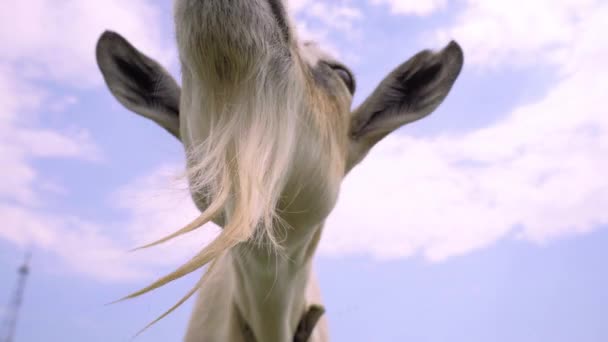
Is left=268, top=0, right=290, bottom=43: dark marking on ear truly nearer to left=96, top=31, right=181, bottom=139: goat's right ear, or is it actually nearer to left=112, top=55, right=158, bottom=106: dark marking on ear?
left=96, top=31, right=181, bottom=139: goat's right ear

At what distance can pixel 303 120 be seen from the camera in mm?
2572

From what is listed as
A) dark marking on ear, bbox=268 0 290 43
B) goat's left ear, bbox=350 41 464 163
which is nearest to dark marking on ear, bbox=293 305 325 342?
goat's left ear, bbox=350 41 464 163

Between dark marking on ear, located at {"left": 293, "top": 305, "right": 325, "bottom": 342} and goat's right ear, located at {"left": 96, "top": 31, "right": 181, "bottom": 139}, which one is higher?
goat's right ear, located at {"left": 96, "top": 31, "right": 181, "bottom": 139}

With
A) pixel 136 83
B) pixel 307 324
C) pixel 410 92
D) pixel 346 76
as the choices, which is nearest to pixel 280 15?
pixel 346 76

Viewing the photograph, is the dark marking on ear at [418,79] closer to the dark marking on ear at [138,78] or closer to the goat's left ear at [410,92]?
the goat's left ear at [410,92]

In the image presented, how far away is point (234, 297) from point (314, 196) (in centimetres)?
120

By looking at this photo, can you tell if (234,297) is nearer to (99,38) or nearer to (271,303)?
(271,303)

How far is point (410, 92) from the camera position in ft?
11.7

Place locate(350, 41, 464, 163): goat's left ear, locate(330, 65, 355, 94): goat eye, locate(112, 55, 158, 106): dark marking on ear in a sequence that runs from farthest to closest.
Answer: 1. locate(112, 55, 158, 106): dark marking on ear
2. locate(350, 41, 464, 163): goat's left ear
3. locate(330, 65, 355, 94): goat eye

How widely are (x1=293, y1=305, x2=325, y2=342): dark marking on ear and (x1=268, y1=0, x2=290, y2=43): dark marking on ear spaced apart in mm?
2021

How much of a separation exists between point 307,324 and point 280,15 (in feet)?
7.13

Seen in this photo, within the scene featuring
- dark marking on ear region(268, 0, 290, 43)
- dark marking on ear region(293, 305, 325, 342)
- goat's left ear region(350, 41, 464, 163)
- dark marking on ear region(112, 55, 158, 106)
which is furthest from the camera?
dark marking on ear region(293, 305, 325, 342)

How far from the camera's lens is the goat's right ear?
354 cm

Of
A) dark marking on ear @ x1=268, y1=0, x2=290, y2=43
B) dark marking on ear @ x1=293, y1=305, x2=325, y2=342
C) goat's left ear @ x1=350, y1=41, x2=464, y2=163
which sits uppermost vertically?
goat's left ear @ x1=350, y1=41, x2=464, y2=163
